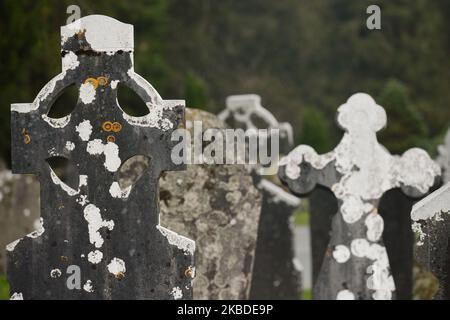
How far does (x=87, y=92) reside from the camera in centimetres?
592

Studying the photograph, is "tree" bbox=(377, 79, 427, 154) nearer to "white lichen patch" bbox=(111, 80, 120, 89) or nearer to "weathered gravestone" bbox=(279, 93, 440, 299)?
"weathered gravestone" bbox=(279, 93, 440, 299)

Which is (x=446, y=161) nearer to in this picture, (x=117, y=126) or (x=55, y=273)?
(x=117, y=126)

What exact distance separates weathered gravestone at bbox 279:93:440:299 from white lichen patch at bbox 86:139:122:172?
1719mm

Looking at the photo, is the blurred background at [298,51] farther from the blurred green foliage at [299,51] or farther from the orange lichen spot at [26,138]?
the orange lichen spot at [26,138]

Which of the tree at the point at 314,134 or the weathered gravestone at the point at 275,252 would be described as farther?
the tree at the point at 314,134

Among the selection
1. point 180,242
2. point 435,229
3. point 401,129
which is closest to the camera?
point 435,229

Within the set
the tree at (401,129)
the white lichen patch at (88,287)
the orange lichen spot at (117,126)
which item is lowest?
the white lichen patch at (88,287)

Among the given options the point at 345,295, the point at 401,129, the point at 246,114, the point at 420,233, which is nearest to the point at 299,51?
the point at 401,129

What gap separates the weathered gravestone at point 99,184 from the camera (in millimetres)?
5863

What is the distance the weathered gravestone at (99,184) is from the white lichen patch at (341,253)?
1.66 m

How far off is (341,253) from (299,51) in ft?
104

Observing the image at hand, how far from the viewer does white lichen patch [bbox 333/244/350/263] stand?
7.14 metres

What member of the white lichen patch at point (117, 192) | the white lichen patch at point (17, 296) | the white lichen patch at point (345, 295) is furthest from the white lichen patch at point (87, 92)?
the white lichen patch at point (345, 295)

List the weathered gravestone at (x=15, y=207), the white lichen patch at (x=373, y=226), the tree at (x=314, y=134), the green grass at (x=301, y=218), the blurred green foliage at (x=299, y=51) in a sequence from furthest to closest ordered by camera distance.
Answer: the blurred green foliage at (x=299, y=51)
the tree at (x=314, y=134)
the green grass at (x=301, y=218)
the weathered gravestone at (x=15, y=207)
the white lichen patch at (x=373, y=226)
